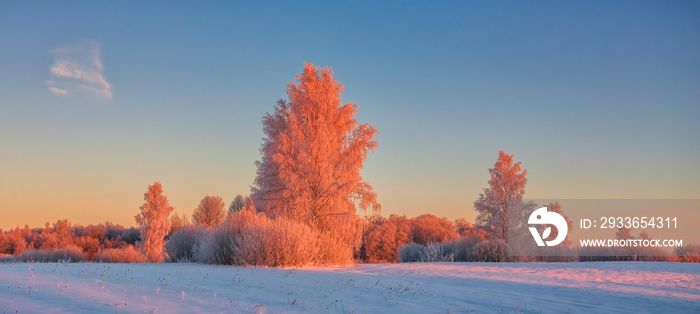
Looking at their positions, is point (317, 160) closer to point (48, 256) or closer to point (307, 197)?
point (307, 197)

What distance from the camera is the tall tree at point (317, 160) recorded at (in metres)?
19.6

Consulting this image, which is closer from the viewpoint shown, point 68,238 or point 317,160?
Answer: point 317,160

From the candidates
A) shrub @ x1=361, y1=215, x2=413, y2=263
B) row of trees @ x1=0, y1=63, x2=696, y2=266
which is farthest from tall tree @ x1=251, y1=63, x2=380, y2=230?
shrub @ x1=361, y1=215, x2=413, y2=263

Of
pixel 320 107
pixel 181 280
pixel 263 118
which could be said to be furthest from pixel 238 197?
pixel 181 280

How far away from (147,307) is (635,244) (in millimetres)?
27060

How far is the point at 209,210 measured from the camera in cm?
4534

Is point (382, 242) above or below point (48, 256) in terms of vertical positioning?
above

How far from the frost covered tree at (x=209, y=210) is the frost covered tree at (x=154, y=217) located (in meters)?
12.4

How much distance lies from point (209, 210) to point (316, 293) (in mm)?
39353

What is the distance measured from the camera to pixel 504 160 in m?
31.7

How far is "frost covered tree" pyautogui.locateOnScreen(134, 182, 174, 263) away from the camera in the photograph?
31.2 m

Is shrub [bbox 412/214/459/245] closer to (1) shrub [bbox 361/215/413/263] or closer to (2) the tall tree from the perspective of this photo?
(1) shrub [bbox 361/215/413/263]

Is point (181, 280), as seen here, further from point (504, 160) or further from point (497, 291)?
point (504, 160)

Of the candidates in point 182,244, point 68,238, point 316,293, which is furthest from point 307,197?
point 68,238
